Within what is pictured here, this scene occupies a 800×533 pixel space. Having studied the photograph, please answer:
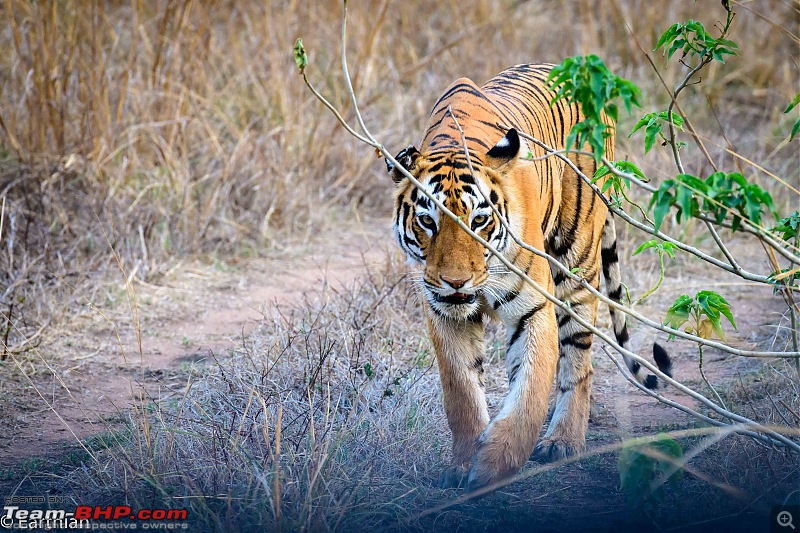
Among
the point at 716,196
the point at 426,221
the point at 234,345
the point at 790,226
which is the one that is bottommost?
the point at 234,345

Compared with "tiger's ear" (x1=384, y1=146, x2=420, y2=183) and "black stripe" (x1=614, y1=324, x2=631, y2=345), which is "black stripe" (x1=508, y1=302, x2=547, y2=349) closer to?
"tiger's ear" (x1=384, y1=146, x2=420, y2=183)

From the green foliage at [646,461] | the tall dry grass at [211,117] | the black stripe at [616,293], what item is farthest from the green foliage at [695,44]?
the tall dry grass at [211,117]

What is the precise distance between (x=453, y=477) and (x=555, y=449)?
59 cm

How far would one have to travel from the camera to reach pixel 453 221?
2912 mm

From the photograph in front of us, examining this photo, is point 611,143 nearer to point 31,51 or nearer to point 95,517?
point 95,517

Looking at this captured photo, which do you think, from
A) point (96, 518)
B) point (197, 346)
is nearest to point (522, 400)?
point (96, 518)

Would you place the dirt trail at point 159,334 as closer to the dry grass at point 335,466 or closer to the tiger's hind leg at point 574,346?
the dry grass at point 335,466

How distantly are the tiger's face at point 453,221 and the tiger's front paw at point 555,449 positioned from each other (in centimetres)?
71

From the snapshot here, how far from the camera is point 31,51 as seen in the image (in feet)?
18.6

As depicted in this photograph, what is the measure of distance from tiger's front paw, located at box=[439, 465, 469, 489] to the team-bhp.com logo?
0.90 meters

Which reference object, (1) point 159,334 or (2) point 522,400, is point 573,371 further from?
(1) point 159,334

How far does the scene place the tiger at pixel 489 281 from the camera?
297 cm

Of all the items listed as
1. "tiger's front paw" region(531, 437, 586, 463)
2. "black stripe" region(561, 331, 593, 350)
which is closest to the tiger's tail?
"black stripe" region(561, 331, 593, 350)

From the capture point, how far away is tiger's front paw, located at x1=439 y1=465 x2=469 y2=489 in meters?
3.12
